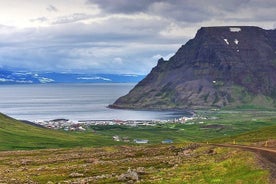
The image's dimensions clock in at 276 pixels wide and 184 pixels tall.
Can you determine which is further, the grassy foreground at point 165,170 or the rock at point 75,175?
the rock at point 75,175

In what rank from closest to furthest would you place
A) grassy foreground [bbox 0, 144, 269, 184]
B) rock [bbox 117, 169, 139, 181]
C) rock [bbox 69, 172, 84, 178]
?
grassy foreground [bbox 0, 144, 269, 184] → rock [bbox 117, 169, 139, 181] → rock [bbox 69, 172, 84, 178]

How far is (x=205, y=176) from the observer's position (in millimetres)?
61719

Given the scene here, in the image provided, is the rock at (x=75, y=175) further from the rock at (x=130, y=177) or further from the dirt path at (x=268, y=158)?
the dirt path at (x=268, y=158)

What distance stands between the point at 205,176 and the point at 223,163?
8.07 m

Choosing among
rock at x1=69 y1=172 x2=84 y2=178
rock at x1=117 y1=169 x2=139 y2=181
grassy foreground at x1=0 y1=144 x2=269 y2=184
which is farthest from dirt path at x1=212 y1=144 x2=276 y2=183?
rock at x1=69 y1=172 x2=84 y2=178

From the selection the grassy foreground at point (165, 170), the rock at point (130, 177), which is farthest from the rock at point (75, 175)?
the rock at point (130, 177)

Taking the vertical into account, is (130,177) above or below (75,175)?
above

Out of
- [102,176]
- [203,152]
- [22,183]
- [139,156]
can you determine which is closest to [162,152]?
[139,156]

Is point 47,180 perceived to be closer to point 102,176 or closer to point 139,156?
point 102,176

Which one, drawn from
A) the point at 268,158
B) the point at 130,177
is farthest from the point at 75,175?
the point at 268,158

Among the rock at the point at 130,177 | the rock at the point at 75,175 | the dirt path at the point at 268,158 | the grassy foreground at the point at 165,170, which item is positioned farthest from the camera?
the rock at the point at 75,175

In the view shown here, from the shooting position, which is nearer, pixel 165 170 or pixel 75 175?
pixel 165 170

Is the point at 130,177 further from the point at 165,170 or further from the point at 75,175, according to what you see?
the point at 75,175

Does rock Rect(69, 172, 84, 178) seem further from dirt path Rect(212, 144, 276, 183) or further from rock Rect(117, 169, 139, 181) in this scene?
dirt path Rect(212, 144, 276, 183)
